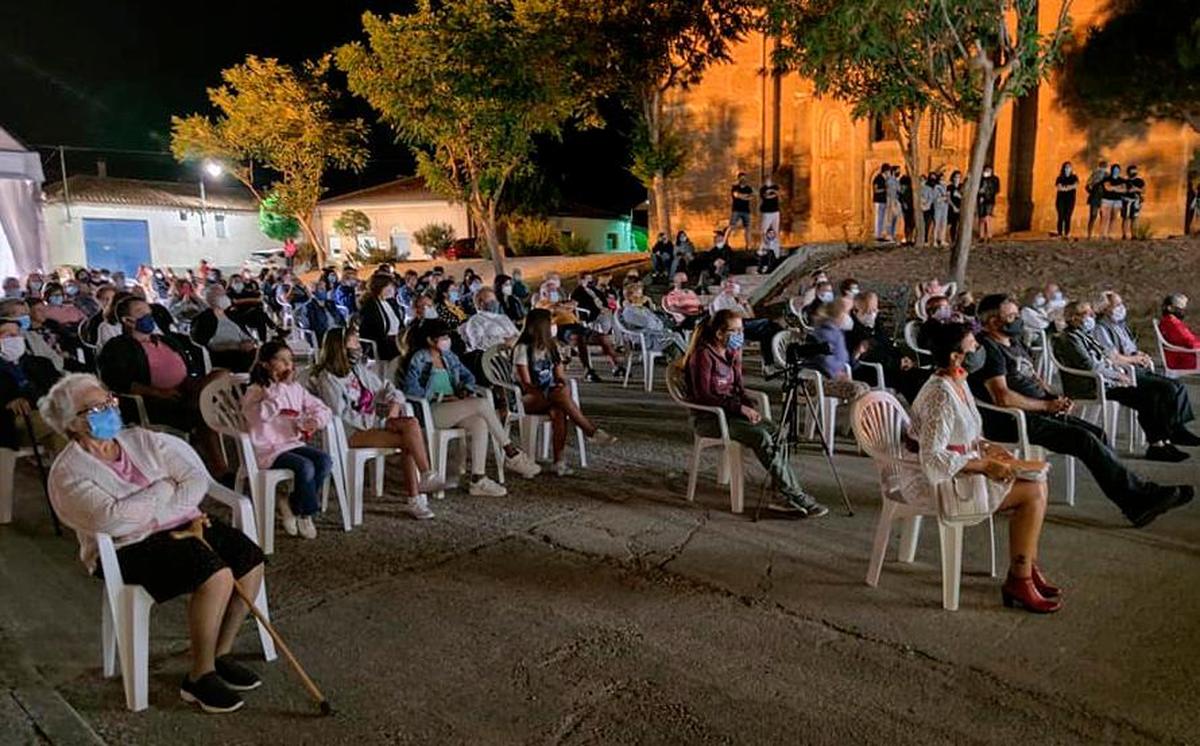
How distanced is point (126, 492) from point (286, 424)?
1.61 meters

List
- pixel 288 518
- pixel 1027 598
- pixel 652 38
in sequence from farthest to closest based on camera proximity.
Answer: pixel 652 38
pixel 288 518
pixel 1027 598

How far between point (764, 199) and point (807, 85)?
478 centimetres

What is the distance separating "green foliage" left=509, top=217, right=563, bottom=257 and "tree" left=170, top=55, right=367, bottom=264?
584 centimetres

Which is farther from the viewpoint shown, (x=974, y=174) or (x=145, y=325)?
(x=974, y=174)

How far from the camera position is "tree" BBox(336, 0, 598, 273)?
714 inches

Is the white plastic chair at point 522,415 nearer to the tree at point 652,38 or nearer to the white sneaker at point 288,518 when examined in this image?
the white sneaker at point 288,518

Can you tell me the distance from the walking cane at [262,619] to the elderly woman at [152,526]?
0.02m

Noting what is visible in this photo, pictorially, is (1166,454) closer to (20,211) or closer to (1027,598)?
(1027,598)

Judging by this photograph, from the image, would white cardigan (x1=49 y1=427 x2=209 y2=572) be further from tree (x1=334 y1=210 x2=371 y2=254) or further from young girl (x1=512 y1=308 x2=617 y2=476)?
tree (x1=334 y1=210 x2=371 y2=254)

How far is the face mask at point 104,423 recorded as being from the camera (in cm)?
317

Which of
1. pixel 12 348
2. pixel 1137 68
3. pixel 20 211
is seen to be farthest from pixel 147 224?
pixel 1137 68

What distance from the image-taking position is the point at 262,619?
124 inches

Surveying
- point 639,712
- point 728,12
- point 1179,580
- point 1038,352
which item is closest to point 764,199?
point 728,12

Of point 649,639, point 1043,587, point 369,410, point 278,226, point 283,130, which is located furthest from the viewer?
point 278,226
